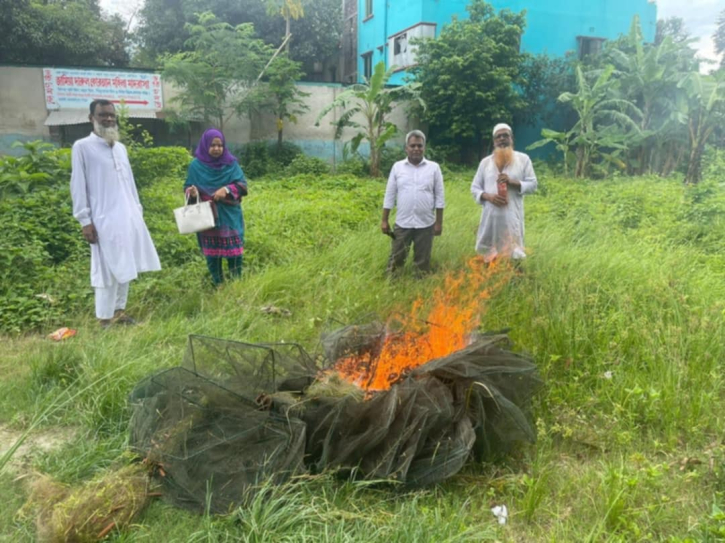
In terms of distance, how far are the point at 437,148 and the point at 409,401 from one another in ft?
50.3

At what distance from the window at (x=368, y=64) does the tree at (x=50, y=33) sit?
10.7 m

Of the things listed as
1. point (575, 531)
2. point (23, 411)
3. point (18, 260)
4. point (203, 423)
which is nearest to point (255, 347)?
point (203, 423)

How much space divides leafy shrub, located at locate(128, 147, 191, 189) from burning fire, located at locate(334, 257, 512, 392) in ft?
16.4

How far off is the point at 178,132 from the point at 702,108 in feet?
48.4

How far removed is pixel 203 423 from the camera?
2.60 m

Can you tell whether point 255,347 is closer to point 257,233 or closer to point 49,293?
point 49,293

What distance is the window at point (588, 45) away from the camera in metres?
19.4

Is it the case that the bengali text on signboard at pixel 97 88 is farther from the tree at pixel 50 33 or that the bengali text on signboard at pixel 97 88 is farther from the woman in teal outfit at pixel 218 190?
the woman in teal outfit at pixel 218 190

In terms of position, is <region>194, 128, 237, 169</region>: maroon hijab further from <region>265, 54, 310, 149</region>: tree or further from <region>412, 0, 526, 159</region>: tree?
<region>412, 0, 526, 159</region>: tree

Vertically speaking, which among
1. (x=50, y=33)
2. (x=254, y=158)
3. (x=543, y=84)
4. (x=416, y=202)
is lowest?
(x=416, y=202)

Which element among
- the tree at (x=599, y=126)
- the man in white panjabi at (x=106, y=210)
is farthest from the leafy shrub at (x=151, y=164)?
the tree at (x=599, y=126)

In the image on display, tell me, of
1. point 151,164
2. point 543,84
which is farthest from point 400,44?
point 151,164

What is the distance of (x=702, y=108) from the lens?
1398 cm

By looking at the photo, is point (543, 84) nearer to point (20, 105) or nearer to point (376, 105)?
point (376, 105)
